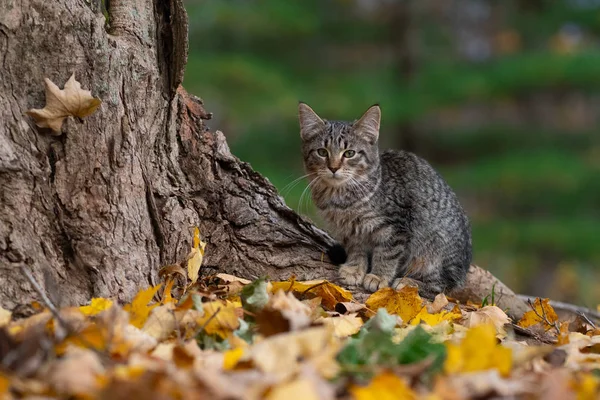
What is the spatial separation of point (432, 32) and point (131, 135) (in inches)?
405

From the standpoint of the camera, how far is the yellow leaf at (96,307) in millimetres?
2760

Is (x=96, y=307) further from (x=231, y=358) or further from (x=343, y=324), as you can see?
(x=343, y=324)

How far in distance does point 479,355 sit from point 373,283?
1882mm

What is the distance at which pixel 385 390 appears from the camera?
193cm

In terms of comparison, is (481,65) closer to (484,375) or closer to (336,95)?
(336,95)

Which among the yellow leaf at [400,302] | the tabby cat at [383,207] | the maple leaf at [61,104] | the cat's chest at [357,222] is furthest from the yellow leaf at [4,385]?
the cat's chest at [357,222]

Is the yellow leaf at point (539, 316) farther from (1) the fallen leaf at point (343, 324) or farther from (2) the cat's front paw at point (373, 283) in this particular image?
(1) the fallen leaf at point (343, 324)

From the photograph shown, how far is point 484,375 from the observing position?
2.10 meters

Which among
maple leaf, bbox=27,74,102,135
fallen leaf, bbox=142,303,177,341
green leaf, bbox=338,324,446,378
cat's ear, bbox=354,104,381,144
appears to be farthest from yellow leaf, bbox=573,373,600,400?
cat's ear, bbox=354,104,381,144

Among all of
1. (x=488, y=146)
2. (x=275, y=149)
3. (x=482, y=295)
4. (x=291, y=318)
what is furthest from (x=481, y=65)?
(x=291, y=318)

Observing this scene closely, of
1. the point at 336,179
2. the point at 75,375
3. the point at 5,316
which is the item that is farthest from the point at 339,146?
the point at 75,375

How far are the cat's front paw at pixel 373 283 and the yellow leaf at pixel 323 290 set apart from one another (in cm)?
57

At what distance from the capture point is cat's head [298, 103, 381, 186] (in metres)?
4.83

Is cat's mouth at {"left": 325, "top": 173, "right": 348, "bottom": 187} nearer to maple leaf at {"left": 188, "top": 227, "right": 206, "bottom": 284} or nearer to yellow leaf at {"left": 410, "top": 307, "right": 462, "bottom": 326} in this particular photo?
maple leaf at {"left": 188, "top": 227, "right": 206, "bottom": 284}
